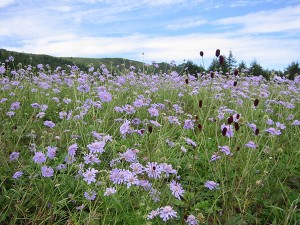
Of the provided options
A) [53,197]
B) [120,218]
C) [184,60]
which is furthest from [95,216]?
[184,60]

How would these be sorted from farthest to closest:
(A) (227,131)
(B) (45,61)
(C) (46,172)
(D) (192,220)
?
(B) (45,61) → (A) (227,131) → (C) (46,172) → (D) (192,220)

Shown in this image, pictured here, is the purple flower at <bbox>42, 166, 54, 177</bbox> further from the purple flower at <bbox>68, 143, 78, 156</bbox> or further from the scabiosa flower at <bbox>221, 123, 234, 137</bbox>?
the scabiosa flower at <bbox>221, 123, 234, 137</bbox>

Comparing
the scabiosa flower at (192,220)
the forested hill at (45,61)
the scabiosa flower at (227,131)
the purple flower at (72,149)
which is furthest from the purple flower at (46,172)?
the forested hill at (45,61)

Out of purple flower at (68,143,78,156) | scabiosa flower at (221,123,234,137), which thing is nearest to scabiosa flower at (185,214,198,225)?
scabiosa flower at (221,123,234,137)

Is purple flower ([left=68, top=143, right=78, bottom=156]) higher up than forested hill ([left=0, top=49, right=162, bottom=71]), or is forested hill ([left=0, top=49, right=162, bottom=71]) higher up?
forested hill ([left=0, top=49, right=162, bottom=71])

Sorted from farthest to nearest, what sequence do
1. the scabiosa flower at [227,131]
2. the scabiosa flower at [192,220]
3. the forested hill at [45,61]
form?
the forested hill at [45,61] < the scabiosa flower at [227,131] < the scabiosa flower at [192,220]

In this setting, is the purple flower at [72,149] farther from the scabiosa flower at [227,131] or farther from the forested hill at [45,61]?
the forested hill at [45,61]

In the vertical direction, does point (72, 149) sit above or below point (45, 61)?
below

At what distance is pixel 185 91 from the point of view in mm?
7102

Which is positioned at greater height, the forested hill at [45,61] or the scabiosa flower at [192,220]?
the forested hill at [45,61]

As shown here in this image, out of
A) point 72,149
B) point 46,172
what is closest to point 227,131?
point 72,149

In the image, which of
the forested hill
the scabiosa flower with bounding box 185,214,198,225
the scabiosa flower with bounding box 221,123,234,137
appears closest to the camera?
the scabiosa flower with bounding box 185,214,198,225

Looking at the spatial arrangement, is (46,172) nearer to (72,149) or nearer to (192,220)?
(72,149)

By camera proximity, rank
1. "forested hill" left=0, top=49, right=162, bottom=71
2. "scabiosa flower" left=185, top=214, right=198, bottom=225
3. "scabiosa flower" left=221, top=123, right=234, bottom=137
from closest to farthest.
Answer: "scabiosa flower" left=185, top=214, right=198, bottom=225
"scabiosa flower" left=221, top=123, right=234, bottom=137
"forested hill" left=0, top=49, right=162, bottom=71
